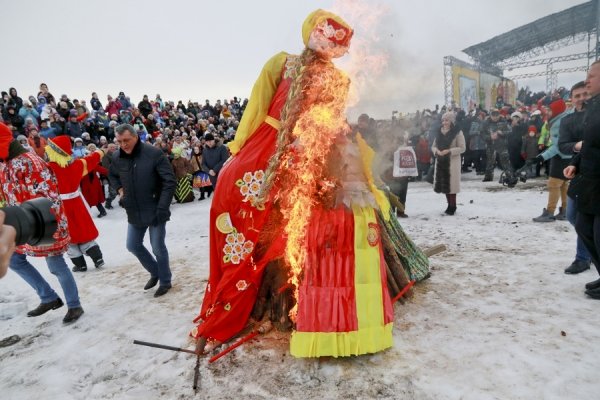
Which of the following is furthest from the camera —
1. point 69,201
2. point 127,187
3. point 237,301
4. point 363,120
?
point 363,120

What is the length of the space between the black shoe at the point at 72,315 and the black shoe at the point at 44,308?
0.34 metres

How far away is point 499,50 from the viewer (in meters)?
24.9

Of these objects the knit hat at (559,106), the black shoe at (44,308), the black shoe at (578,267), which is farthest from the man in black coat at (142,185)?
the knit hat at (559,106)

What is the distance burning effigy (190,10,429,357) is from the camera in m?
2.85

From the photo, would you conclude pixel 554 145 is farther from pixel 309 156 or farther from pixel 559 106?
pixel 309 156

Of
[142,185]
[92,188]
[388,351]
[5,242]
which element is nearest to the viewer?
[5,242]

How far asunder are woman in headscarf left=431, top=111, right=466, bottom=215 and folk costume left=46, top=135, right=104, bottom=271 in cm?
627

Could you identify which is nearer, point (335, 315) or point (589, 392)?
point (589, 392)

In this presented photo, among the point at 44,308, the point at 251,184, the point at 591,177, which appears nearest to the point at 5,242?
the point at 251,184

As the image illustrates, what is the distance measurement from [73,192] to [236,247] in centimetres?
412

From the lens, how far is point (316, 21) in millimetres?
2738

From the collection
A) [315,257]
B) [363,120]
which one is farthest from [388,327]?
[363,120]

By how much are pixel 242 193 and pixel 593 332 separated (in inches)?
122

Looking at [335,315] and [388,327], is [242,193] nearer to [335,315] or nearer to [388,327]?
[335,315]
